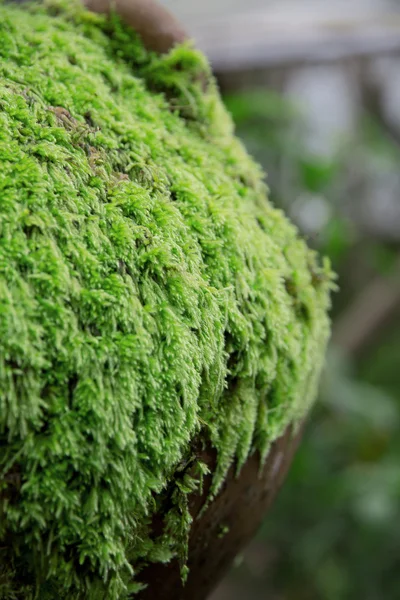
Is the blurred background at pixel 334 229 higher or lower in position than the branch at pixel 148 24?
higher

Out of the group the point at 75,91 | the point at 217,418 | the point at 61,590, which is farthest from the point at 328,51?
the point at 61,590

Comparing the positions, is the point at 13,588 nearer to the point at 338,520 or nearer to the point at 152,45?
the point at 152,45

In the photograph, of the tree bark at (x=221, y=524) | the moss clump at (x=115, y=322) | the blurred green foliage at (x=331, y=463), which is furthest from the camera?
the blurred green foliage at (x=331, y=463)

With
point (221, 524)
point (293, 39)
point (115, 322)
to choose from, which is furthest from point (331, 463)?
point (115, 322)

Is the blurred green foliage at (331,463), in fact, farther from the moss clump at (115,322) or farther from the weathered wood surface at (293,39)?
the moss clump at (115,322)

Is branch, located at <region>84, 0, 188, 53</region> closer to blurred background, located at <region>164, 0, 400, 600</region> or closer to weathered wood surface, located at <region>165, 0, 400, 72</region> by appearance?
blurred background, located at <region>164, 0, 400, 600</region>

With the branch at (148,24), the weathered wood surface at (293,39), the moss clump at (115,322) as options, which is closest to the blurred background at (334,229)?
the weathered wood surface at (293,39)

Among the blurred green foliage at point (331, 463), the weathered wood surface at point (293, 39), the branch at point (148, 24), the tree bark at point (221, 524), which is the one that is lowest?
the tree bark at point (221, 524)

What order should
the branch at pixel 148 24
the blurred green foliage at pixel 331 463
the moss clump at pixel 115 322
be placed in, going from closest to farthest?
the moss clump at pixel 115 322 → the branch at pixel 148 24 → the blurred green foliage at pixel 331 463

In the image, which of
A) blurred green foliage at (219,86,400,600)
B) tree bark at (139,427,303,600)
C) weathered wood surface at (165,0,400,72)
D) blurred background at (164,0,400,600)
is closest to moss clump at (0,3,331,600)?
tree bark at (139,427,303,600)
